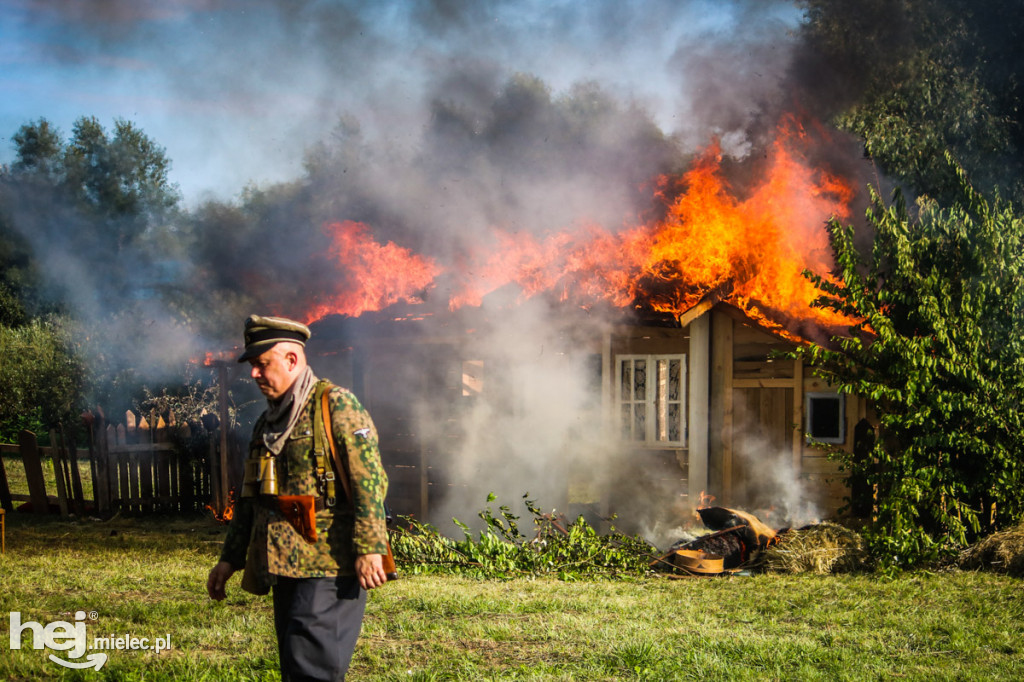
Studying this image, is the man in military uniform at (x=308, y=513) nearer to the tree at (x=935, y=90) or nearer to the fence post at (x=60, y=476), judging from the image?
the fence post at (x=60, y=476)

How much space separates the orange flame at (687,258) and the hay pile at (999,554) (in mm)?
3686

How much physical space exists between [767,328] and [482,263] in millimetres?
4573

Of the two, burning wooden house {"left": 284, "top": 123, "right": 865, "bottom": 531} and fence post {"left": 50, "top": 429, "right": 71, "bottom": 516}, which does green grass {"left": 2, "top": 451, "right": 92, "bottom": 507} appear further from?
burning wooden house {"left": 284, "top": 123, "right": 865, "bottom": 531}

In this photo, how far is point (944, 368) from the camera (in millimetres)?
8141

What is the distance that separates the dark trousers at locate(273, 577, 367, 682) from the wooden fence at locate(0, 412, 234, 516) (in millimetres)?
9633

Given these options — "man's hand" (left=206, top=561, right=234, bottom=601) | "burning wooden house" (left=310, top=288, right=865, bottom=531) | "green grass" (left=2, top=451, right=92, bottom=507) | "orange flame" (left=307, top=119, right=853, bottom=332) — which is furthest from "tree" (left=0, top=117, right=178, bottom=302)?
"man's hand" (left=206, top=561, right=234, bottom=601)

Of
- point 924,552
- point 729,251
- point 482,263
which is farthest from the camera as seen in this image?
point 482,263

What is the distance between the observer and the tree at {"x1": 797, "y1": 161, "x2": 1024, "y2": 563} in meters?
8.00

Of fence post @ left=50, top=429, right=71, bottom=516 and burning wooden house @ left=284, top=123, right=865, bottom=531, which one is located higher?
burning wooden house @ left=284, top=123, right=865, bottom=531

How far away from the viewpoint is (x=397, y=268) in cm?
1389

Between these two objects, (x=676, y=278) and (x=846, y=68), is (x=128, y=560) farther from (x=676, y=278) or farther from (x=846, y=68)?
(x=846, y=68)

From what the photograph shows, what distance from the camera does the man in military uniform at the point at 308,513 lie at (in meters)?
3.34

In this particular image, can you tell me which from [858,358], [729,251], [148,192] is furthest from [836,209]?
[148,192]

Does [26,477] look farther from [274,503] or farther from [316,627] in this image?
[316,627]
